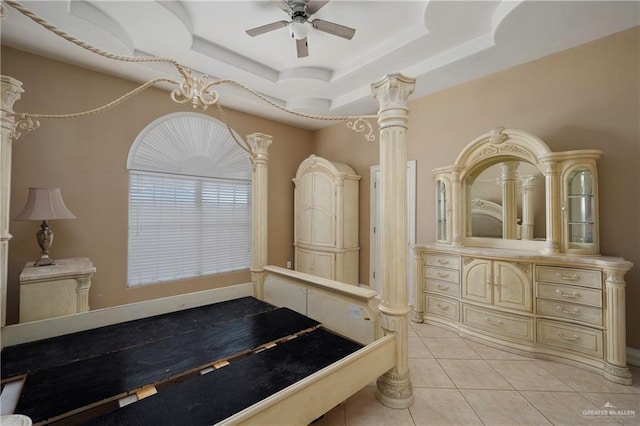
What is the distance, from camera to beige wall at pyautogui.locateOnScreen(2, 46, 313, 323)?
261 cm

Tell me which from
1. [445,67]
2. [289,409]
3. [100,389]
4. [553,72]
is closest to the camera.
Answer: [289,409]

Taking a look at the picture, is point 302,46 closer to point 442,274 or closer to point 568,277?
point 442,274

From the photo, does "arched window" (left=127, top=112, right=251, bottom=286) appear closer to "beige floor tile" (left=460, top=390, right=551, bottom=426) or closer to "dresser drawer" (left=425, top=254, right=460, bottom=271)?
"dresser drawer" (left=425, top=254, right=460, bottom=271)

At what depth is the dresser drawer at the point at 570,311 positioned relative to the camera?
2.18 metres

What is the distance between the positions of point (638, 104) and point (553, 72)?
2.40 feet

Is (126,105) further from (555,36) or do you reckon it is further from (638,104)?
(638,104)

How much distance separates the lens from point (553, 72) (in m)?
2.72

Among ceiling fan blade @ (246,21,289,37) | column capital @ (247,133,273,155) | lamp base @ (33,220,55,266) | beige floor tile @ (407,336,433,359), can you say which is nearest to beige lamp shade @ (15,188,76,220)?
lamp base @ (33,220,55,266)

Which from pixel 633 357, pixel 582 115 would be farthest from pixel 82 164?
pixel 633 357

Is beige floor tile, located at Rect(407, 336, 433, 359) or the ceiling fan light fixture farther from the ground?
the ceiling fan light fixture

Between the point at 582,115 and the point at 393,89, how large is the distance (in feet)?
6.99

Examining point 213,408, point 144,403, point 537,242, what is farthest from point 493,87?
point 144,403

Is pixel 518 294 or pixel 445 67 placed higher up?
pixel 445 67

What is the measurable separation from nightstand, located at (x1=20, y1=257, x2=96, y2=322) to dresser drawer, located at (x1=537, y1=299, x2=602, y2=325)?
399cm
